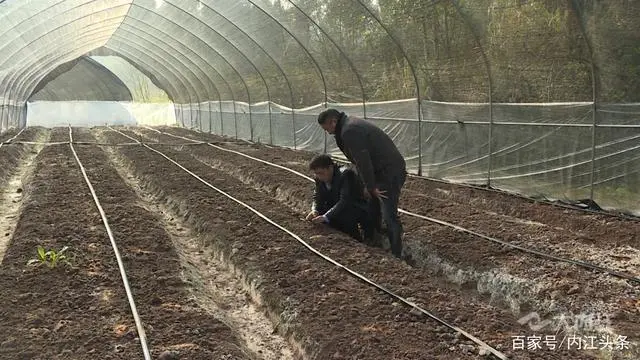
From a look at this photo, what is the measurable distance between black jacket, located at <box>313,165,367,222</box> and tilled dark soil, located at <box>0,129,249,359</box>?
1.69 m

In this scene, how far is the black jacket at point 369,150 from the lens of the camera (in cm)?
518

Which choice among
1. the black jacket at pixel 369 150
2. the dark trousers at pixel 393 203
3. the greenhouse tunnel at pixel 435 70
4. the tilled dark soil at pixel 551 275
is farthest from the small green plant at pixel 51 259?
the greenhouse tunnel at pixel 435 70

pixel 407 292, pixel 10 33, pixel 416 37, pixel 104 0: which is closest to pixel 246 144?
pixel 104 0

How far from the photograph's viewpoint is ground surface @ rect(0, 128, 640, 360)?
382cm

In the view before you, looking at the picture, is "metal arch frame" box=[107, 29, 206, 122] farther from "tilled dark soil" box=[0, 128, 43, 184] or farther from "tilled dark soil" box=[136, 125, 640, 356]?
"tilled dark soil" box=[136, 125, 640, 356]

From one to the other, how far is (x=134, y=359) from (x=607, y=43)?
21.8ft

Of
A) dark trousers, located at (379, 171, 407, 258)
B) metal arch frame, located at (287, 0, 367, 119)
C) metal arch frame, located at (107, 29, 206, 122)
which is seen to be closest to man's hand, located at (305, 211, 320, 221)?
dark trousers, located at (379, 171, 407, 258)

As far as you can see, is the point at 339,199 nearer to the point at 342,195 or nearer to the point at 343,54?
the point at 342,195

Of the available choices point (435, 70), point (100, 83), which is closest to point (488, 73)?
point (435, 70)

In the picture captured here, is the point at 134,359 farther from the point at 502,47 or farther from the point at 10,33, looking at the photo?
the point at 10,33

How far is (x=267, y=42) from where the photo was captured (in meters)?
16.0

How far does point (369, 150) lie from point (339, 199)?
3.28ft

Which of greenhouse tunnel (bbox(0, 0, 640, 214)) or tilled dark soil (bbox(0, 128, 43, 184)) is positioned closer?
greenhouse tunnel (bbox(0, 0, 640, 214))

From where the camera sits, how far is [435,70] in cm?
1024
